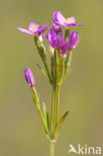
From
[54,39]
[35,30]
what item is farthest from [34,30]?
[54,39]

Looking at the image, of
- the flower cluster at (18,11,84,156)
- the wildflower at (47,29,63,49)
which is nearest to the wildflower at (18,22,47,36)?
the flower cluster at (18,11,84,156)

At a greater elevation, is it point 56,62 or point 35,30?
point 35,30

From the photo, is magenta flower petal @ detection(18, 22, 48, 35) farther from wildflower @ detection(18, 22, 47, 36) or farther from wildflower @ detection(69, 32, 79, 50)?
wildflower @ detection(69, 32, 79, 50)

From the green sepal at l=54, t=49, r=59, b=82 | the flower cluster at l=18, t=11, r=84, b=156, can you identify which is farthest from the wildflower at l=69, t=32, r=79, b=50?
the green sepal at l=54, t=49, r=59, b=82

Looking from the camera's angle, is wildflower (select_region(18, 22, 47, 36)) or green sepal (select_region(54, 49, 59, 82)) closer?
green sepal (select_region(54, 49, 59, 82))

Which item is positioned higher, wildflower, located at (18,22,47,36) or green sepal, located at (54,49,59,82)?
wildflower, located at (18,22,47,36)

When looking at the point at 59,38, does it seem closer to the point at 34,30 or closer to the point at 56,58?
the point at 56,58

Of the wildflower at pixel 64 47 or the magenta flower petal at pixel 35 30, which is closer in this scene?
the wildflower at pixel 64 47

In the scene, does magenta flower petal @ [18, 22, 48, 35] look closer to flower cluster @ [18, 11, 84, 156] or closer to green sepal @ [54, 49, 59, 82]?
flower cluster @ [18, 11, 84, 156]

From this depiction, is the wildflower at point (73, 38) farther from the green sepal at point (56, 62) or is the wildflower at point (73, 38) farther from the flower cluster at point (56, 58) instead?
the green sepal at point (56, 62)

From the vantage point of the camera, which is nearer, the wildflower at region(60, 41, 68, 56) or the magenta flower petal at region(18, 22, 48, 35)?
the wildflower at region(60, 41, 68, 56)

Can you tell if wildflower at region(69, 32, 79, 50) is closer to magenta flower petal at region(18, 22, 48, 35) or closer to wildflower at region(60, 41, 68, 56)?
wildflower at region(60, 41, 68, 56)

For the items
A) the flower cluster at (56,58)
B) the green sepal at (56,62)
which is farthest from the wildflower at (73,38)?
the green sepal at (56,62)
